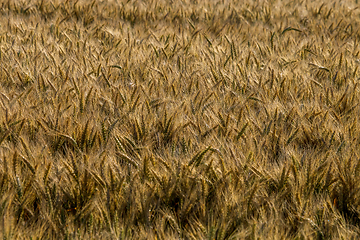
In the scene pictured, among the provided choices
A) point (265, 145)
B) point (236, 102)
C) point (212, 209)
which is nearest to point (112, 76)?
point (236, 102)

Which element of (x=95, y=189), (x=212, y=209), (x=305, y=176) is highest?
(x=305, y=176)

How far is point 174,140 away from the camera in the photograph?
1657 mm

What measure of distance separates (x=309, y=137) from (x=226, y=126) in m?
0.35

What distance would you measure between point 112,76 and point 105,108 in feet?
1.74

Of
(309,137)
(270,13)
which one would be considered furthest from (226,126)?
(270,13)

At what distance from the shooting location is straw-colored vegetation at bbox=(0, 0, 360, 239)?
117cm

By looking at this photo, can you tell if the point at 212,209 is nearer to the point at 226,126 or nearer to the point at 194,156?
the point at 194,156

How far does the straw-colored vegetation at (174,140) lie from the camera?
3.83ft

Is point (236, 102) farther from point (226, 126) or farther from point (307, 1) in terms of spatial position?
point (307, 1)

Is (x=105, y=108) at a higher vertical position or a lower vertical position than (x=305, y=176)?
lower

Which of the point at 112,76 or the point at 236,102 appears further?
the point at 112,76

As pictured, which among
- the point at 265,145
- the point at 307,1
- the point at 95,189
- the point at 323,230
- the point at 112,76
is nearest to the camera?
the point at 323,230

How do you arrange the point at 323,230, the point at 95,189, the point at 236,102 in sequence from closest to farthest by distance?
the point at 323,230 < the point at 95,189 < the point at 236,102

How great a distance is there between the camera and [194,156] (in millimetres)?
1365
